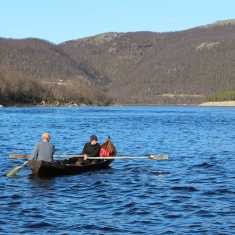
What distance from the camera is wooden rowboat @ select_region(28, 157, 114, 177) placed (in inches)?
1064

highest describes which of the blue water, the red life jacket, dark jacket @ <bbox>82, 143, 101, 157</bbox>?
dark jacket @ <bbox>82, 143, 101, 157</bbox>

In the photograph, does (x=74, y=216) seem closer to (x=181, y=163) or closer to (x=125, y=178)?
(x=125, y=178)

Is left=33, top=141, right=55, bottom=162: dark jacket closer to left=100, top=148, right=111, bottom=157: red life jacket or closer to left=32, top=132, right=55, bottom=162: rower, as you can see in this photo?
left=32, top=132, right=55, bottom=162: rower

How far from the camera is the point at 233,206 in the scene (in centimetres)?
2138

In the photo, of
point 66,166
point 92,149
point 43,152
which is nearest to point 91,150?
point 92,149

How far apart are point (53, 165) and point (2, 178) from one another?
230 centimetres

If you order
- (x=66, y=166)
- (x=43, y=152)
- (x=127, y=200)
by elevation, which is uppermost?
(x=43, y=152)

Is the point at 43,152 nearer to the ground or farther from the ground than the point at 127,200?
farther from the ground

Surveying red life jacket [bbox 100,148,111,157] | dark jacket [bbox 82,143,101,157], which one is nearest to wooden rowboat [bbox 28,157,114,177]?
dark jacket [bbox 82,143,101,157]

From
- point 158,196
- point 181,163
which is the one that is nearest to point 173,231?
point 158,196

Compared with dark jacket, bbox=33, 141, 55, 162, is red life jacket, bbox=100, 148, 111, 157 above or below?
below

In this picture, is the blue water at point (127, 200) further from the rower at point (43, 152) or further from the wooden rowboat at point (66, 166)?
the rower at point (43, 152)

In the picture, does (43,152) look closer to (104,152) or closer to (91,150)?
(91,150)

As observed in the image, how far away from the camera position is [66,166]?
28.4 meters
